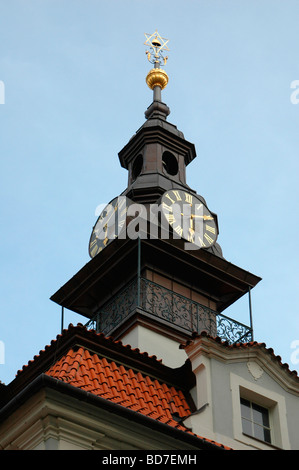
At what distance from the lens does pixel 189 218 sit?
25172 mm

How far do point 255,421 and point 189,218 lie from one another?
9.16 meters

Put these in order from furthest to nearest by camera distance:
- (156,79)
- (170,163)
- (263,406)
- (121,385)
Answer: (156,79), (170,163), (263,406), (121,385)

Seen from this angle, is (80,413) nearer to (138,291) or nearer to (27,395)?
(27,395)

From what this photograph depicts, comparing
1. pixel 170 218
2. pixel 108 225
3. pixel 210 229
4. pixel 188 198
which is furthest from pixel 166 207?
pixel 108 225

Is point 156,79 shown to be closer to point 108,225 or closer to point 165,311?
point 108,225

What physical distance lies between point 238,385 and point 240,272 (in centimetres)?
816

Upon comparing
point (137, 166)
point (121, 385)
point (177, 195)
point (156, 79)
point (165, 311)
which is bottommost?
point (121, 385)

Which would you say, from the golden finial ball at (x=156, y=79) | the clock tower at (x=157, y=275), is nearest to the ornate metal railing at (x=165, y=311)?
the clock tower at (x=157, y=275)

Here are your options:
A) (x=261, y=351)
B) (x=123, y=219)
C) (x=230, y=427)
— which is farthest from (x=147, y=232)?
(x=230, y=427)

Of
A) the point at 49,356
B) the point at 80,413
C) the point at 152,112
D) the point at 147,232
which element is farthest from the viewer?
the point at 152,112

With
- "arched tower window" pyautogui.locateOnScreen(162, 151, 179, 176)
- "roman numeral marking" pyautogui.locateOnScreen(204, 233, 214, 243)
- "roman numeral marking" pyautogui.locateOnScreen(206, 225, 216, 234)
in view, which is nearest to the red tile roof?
"roman numeral marking" pyautogui.locateOnScreen(204, 233, 214, 243)

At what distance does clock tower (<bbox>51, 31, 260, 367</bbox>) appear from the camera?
2188 centimetres

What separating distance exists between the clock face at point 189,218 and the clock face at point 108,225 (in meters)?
1.14

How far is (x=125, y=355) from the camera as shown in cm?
1669
